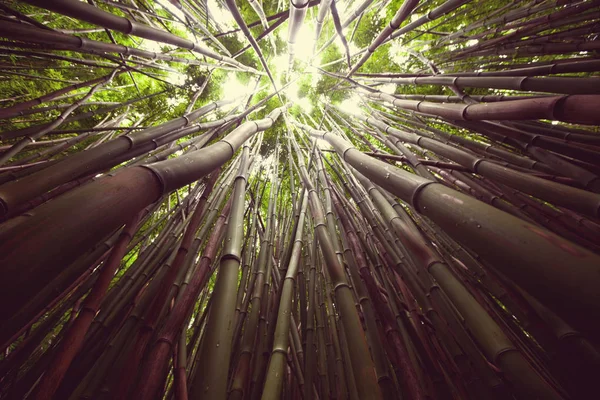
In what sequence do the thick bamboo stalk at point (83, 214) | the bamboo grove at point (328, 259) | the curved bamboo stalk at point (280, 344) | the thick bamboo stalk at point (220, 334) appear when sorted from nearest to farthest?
the thick bamboo stalk at point (83, 214) → the bamboo grove at point (328, 259) → the thick bamboo stalk at point (220, 334) → the curved bamboo stalk at point (280, 344)

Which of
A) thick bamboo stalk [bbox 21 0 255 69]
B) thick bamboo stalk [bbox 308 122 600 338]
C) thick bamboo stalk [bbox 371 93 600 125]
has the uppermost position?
thick bamboo stalk [bbox 21 0 255 69]

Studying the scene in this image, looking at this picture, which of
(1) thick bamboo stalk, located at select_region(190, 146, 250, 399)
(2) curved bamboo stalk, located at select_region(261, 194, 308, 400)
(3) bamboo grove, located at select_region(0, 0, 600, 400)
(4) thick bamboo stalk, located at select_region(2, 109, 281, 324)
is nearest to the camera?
(4) thick bamboo stalk, located at select_region(2, 109, 281, 324)

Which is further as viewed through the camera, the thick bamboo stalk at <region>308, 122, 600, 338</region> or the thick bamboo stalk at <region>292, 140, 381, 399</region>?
the thick bamboo stalk at <region>292, 140, 381, 399</region>

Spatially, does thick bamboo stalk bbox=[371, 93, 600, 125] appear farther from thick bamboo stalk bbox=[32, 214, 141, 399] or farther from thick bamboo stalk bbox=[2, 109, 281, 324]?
thick bamboo stalk bbox=[32, 214, 141, 399]

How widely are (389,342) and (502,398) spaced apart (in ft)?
1.42

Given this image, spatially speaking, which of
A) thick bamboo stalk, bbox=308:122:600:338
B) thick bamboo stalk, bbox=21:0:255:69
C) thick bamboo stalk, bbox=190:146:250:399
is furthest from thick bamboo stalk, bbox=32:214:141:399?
thick bamboo stalk, bbox=308:122:600:338

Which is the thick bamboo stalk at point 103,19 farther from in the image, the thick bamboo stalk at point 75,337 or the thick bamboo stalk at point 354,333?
the thick bamboo stalk at point 354,333

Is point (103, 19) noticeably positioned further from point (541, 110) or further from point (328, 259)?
point (541, 110)

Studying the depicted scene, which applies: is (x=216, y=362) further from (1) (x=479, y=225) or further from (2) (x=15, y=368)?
(2) (x=15, y=368)

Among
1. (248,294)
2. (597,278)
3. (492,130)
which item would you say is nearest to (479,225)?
(597,278)

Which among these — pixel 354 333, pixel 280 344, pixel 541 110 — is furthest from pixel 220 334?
pixel 541 110

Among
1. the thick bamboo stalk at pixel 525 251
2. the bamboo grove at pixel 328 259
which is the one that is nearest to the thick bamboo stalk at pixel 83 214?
the bamboo grove at pixel 328 259

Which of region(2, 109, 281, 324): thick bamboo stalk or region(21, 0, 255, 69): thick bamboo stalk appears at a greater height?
region(21, 0, 255, 69): thick bamboo stalk

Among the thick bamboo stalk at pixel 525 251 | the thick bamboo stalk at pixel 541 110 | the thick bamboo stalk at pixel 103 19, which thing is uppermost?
the thick bamboo stalk at pixel 103 19
